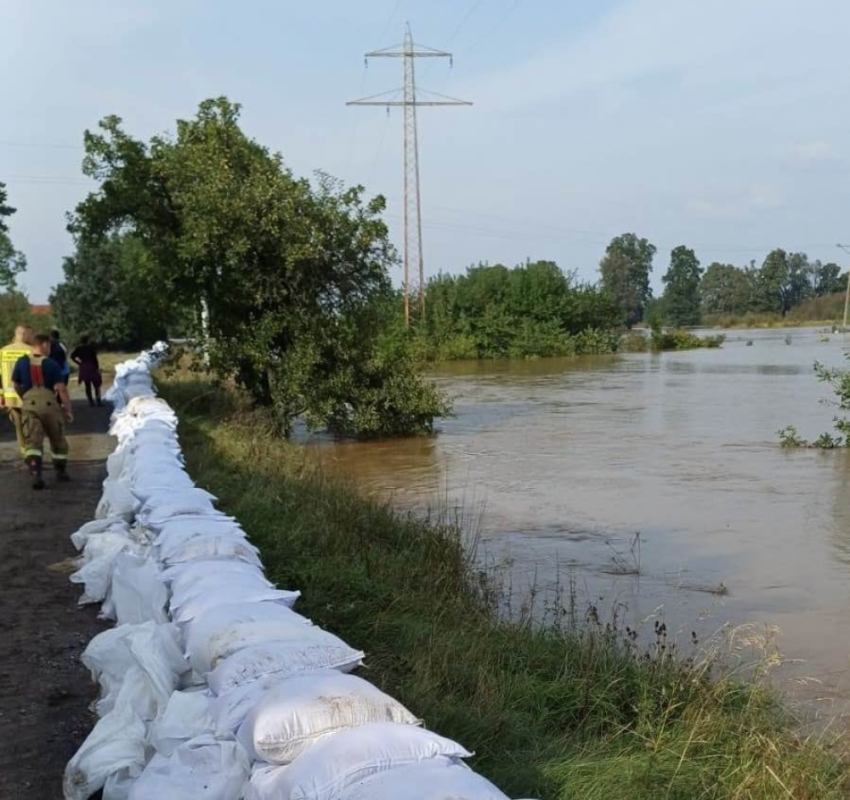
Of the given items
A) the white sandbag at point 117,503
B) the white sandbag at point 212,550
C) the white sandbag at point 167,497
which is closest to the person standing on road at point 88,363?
the white sandbag at point 117,503

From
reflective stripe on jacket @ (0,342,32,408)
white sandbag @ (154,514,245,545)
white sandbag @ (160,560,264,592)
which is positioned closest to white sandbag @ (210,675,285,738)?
white sandbag @ (160,560,264,592)

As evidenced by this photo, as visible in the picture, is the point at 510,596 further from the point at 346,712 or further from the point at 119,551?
the point at 346,712

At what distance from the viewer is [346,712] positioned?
3.16 m

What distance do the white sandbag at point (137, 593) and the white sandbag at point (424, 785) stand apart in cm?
240

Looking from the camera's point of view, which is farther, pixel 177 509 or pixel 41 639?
pixel 177 509

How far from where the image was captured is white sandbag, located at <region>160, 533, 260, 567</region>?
5.30m

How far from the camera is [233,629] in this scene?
159 inches

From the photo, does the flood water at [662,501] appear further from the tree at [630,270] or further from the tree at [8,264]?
the tree at [630,270]

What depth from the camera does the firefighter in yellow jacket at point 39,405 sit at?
32.1 ft

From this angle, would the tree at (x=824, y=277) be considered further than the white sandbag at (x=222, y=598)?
Yes

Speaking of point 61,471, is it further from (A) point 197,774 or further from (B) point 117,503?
(A) point 197,774

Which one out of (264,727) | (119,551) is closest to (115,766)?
(264,727)

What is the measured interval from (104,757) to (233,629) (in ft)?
2.36

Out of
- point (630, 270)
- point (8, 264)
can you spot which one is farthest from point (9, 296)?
point (630, 270)
